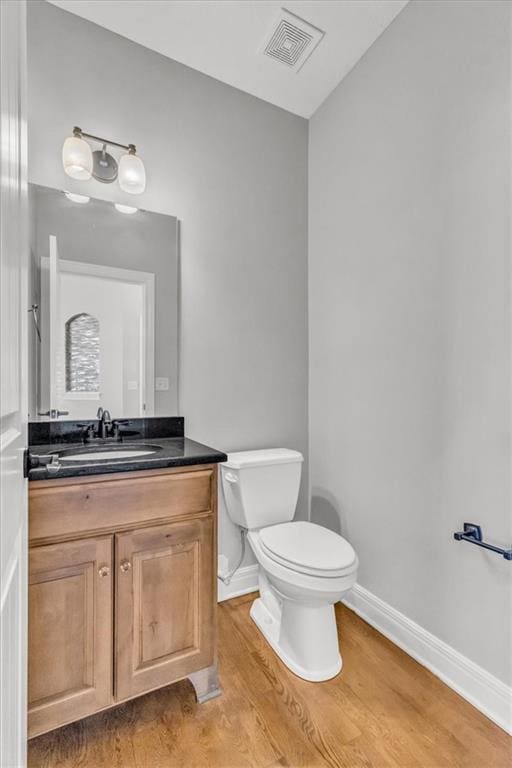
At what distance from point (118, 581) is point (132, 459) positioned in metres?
0.38

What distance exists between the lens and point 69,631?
117 cm

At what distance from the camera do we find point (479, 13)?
140 centimetres

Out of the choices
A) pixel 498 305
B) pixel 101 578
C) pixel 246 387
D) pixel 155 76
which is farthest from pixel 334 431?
pixel 155 76

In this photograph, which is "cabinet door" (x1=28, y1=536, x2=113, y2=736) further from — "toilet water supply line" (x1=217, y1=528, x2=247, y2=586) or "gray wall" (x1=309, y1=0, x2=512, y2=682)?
"gray wall" (x1=309, y1=0, x2=512, y2=682)

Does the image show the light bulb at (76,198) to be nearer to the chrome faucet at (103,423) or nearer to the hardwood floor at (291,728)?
the chrome faucet at (103,423)

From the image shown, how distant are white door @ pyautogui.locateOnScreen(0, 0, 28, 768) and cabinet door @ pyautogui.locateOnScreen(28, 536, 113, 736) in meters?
0.27

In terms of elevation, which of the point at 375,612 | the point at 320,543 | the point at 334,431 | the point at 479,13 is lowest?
the point at 375,612

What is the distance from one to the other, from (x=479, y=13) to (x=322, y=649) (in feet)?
7.96

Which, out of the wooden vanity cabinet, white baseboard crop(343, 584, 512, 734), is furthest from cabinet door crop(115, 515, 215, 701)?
white baseboard crop(343, 584, 512, 734)

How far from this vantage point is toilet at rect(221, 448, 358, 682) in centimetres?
146

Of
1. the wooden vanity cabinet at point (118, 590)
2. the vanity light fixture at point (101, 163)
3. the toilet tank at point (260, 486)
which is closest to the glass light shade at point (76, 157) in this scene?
the vanity light fixture at point (101, 163)

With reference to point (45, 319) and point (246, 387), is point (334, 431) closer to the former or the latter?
point (246, 387)

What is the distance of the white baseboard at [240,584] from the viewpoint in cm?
201

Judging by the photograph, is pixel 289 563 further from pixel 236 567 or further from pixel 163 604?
pixel 236 567
